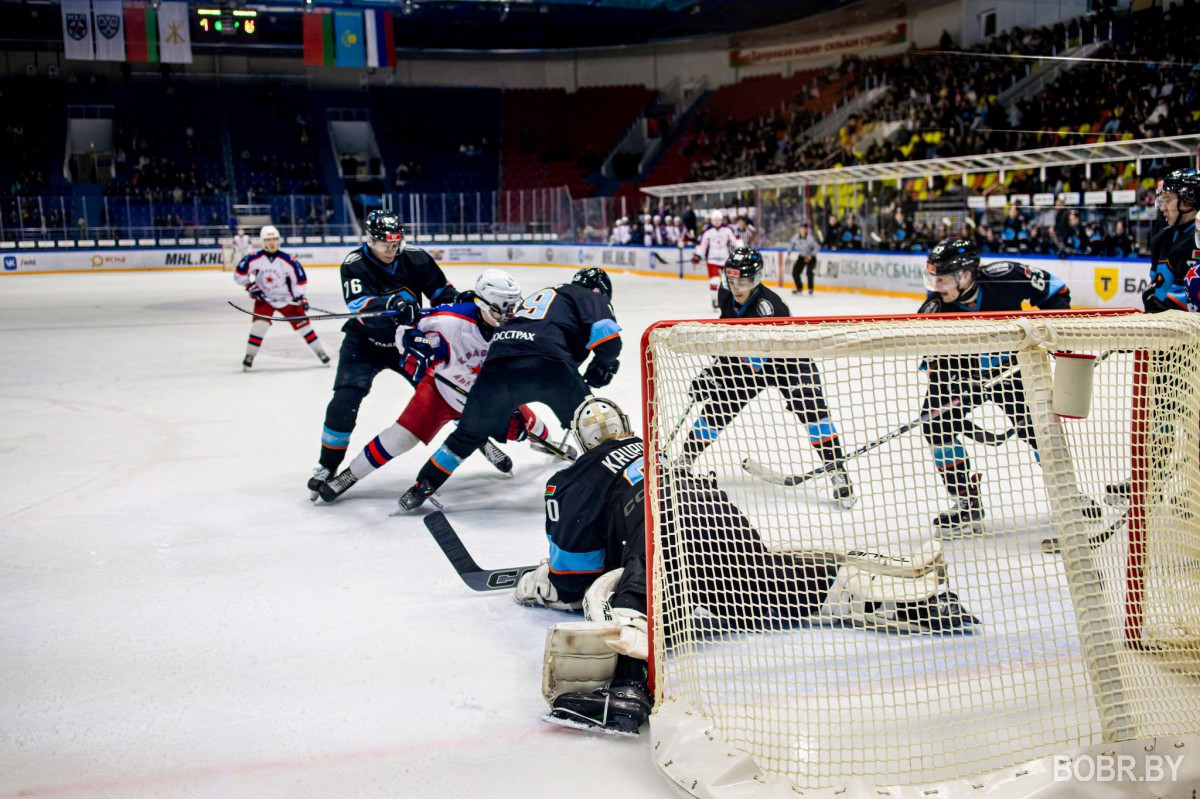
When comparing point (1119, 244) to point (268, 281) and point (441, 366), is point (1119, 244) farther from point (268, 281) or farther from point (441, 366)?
point (441, 366)

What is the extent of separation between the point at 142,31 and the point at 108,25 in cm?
72

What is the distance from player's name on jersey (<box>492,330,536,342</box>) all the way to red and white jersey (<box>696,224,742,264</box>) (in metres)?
10.9

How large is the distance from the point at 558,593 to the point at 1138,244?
10.8 meters

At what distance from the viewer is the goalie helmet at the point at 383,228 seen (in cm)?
565

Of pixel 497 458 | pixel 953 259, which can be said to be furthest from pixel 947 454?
pixel 497 458

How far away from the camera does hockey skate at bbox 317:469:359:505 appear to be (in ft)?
16.2

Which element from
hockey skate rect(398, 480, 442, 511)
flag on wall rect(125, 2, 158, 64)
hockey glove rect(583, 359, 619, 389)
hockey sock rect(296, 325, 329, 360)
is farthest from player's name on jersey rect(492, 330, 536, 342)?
flag on wall rect(125, 2, 158, 64)

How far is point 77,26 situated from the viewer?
23.5 metres

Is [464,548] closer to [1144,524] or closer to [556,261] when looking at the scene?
[1144,524]

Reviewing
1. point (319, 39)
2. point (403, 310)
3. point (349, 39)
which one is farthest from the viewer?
point (349, 39)

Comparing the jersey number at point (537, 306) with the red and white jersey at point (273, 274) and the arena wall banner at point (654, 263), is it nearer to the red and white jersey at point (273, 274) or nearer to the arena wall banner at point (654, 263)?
the red and white jersey at point (273, 274)

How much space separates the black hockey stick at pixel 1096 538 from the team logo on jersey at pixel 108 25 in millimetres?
25880

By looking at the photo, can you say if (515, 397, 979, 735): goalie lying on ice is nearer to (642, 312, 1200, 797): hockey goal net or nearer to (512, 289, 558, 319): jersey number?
(642, 312, 1200, 797): hockey goal net

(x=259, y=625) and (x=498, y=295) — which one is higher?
(x=498, y=295)
